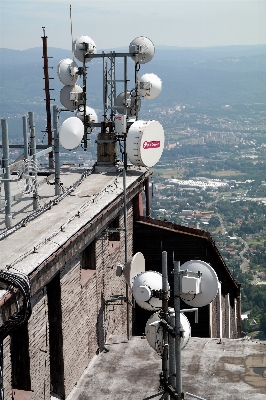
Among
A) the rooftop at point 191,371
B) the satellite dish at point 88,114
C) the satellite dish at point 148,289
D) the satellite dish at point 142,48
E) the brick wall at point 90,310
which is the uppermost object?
the satellite dish at point 142,48

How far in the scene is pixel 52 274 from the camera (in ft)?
61.5

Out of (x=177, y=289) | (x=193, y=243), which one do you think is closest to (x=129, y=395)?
(x=177, y=289)

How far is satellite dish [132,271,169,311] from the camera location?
16922mm

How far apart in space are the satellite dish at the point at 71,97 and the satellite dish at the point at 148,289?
1631cm

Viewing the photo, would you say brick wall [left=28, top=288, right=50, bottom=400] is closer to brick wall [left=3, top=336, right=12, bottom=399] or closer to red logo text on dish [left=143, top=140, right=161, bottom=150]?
brick wall [left=3, top=336, right=12, bottom=399]

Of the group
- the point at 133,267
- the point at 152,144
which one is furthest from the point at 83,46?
the point at 133,267

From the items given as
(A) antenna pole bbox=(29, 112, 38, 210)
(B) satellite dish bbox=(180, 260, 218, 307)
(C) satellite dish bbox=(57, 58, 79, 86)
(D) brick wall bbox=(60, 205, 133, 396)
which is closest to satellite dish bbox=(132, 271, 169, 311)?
(B) satellite dish bbox=(180, 260, 218, 307)

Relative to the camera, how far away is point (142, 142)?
91.9 ft

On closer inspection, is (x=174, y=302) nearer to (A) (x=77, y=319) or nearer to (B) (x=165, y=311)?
(B) (x=165, y=311)

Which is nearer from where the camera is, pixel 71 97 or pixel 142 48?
pixel 142 48

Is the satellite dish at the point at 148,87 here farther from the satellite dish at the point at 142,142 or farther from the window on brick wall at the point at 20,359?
the window on brick wall at the point at 20,359

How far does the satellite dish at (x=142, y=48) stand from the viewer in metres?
31.0

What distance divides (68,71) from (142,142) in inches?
242

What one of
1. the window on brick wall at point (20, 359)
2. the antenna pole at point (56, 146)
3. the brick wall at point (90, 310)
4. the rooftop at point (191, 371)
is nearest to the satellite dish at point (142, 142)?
the brick wall at point (90, 310)
